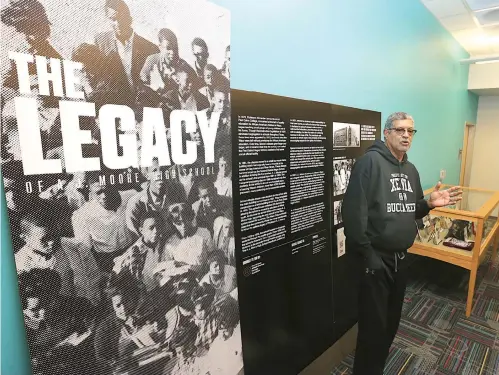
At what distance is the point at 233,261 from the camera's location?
1.42 meters

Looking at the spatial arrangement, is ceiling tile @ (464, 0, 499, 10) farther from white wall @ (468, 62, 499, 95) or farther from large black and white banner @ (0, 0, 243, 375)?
large black and white banner @ (0, 0, 243, 375)

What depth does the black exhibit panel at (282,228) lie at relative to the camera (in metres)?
1.52

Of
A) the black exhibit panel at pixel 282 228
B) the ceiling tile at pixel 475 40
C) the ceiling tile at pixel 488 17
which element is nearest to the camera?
the black exhibit panel at pixel 282 228

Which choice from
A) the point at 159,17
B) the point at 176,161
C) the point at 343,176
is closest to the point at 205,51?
the point at 159,17

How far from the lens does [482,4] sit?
3.30 metres

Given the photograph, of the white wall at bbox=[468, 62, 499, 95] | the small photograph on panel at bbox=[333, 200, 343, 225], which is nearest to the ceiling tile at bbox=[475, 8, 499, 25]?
the white wall at bbox=[468, 62, 499, 95]

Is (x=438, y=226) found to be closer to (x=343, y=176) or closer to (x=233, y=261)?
(x=343, y=176)

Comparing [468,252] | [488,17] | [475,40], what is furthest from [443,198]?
[475,40]

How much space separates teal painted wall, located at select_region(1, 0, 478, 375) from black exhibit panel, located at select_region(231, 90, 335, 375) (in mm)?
172

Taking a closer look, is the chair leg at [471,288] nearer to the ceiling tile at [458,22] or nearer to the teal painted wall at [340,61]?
the teal painted wall at [340,61]

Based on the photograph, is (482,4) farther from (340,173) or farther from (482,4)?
(340,173)

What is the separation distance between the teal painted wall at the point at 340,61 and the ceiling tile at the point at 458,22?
0.32ft

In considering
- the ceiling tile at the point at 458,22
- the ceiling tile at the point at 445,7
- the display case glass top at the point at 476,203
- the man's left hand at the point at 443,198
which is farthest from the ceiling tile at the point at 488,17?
the man's left hand at the point at 443,198

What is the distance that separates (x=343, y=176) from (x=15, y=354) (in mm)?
2031
